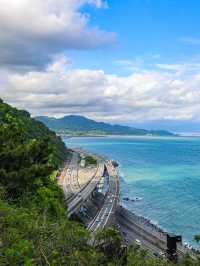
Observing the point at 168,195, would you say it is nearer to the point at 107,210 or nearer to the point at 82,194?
the point at 82,194

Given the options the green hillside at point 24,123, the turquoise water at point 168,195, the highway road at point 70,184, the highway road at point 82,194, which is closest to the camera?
the highway road at point 82,194

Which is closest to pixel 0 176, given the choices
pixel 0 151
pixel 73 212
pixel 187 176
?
pixel 0 151

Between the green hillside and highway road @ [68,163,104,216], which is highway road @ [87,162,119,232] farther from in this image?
the green hillside

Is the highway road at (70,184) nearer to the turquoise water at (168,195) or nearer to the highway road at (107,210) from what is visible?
the highway road at (107,210)

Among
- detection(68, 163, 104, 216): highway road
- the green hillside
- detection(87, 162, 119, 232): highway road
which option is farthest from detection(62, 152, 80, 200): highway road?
detection(87, 162, 119, 232): highway road

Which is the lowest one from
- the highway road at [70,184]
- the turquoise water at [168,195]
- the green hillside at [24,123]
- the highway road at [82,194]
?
the turquoise water at [168,195]

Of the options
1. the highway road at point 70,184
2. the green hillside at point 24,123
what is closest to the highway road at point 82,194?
the highway road at point 70,184

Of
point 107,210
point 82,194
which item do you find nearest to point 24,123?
point 82,194

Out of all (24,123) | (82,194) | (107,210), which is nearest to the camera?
(107,210)

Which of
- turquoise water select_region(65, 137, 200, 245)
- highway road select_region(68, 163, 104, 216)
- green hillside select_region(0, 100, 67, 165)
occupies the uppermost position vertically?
green hillside select_region(0, 100, 67, 165)

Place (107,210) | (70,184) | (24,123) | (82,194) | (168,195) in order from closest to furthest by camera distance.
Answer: (107,210) < (82,194) < (70,184) < (168,195) < (24,123)

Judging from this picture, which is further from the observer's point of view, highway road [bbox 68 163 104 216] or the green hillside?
the green hillside

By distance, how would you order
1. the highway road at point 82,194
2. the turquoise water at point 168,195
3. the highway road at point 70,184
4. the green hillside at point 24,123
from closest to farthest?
the highway road at point 82,194, the green hillside at point 24,123, the turquoise water at point 168,195, the highway road at point 70,184
